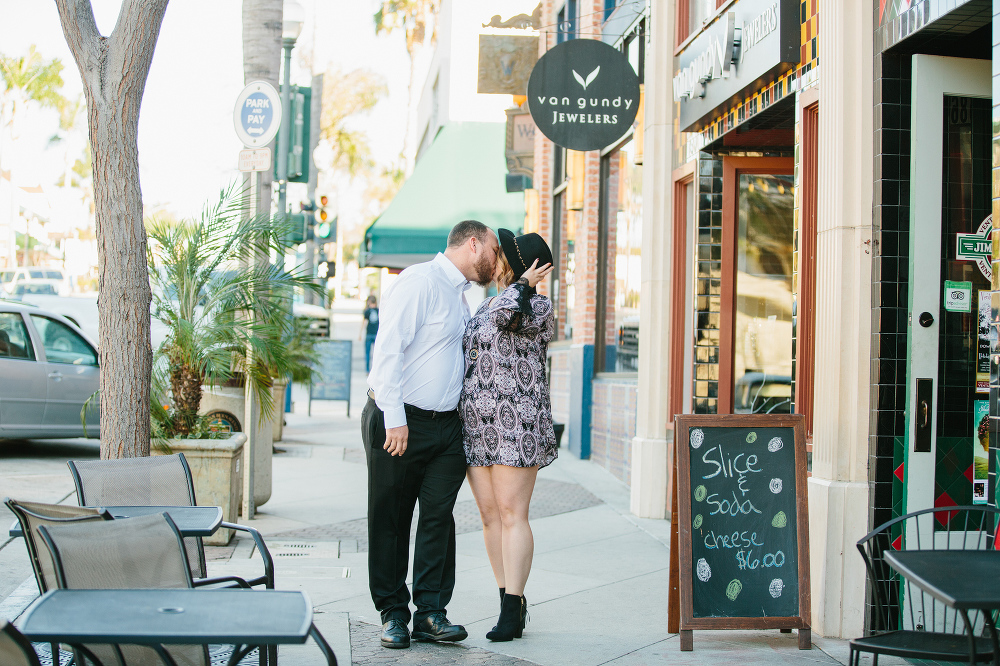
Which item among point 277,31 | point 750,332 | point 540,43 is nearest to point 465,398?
point 750,332

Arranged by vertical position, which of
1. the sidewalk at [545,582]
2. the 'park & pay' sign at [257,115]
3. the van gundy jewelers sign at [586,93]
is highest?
the van gundy jewelers sign at [586,93]

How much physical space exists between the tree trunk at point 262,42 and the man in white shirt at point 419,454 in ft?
18.7

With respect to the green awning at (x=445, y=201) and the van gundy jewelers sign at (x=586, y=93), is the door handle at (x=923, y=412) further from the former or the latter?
the green awning at (x=445, y=201)

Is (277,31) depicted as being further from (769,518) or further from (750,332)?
(769,518)

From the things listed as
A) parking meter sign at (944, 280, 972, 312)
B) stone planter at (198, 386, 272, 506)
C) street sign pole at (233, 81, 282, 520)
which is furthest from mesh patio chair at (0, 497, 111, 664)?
stone planter at (198, 386, 272, 506)

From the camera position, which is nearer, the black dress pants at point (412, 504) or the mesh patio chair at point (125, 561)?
the mesh patio chair at point (125, 561)

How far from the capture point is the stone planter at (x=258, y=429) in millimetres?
8164

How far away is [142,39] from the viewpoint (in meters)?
5.24

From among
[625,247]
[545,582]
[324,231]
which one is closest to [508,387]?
[545,582]

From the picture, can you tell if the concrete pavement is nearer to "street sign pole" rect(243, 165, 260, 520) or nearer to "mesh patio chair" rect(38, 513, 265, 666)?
"street sign pole" rect(243, 165, 260, 520)

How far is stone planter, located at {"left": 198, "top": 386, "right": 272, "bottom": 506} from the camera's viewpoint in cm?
816

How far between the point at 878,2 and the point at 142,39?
12.1ft

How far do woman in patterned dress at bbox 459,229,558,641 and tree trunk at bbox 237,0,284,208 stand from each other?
18.8 ft

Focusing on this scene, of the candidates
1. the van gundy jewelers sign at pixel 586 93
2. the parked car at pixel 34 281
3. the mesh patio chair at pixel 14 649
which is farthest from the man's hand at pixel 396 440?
the parked car at pixel 34 281
